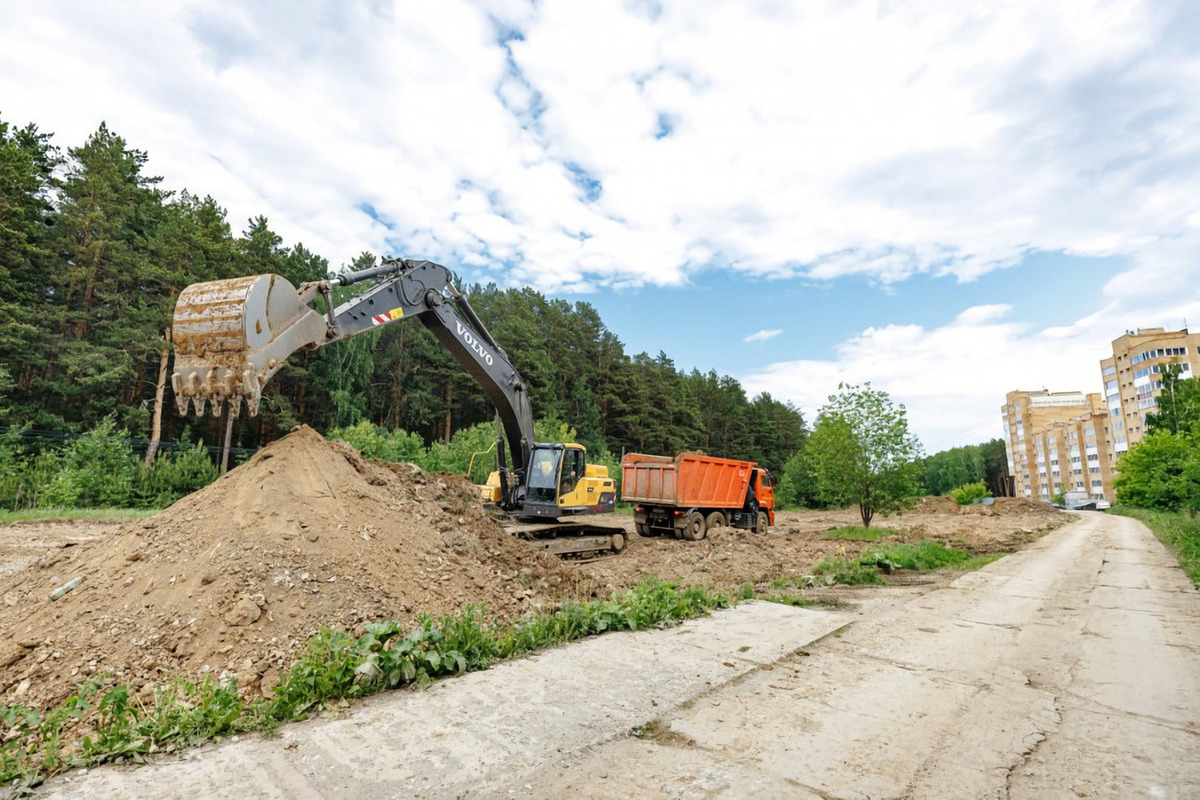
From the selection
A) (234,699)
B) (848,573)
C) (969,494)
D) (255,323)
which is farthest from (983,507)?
(234,699)

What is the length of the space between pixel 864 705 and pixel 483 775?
2.88 m

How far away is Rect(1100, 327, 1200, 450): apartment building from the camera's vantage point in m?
69.0

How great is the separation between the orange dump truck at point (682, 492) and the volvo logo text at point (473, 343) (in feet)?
23.6

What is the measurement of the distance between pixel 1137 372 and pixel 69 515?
323 feet

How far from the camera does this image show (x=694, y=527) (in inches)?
696

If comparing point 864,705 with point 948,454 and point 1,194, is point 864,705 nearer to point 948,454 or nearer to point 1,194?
point 1,194

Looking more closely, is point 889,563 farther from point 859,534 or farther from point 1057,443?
point 1057,443

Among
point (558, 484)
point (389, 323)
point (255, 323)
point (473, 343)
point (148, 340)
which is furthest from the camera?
point (148, 340)

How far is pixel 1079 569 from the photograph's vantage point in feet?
44.9

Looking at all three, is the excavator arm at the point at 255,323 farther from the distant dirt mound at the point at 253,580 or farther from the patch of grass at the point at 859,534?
the patch of grass at the point at 859,534

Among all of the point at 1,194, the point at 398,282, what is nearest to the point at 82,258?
the point at 1,194

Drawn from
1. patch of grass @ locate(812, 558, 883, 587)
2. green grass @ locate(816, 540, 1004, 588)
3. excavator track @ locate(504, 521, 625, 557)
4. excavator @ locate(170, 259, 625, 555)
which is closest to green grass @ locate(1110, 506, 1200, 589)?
green grass @ locate(816, 540, 1004, 588)

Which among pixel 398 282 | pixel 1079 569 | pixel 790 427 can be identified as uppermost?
pixel 790 427

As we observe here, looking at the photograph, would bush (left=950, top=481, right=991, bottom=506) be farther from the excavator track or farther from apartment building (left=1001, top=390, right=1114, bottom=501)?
the excavator track
